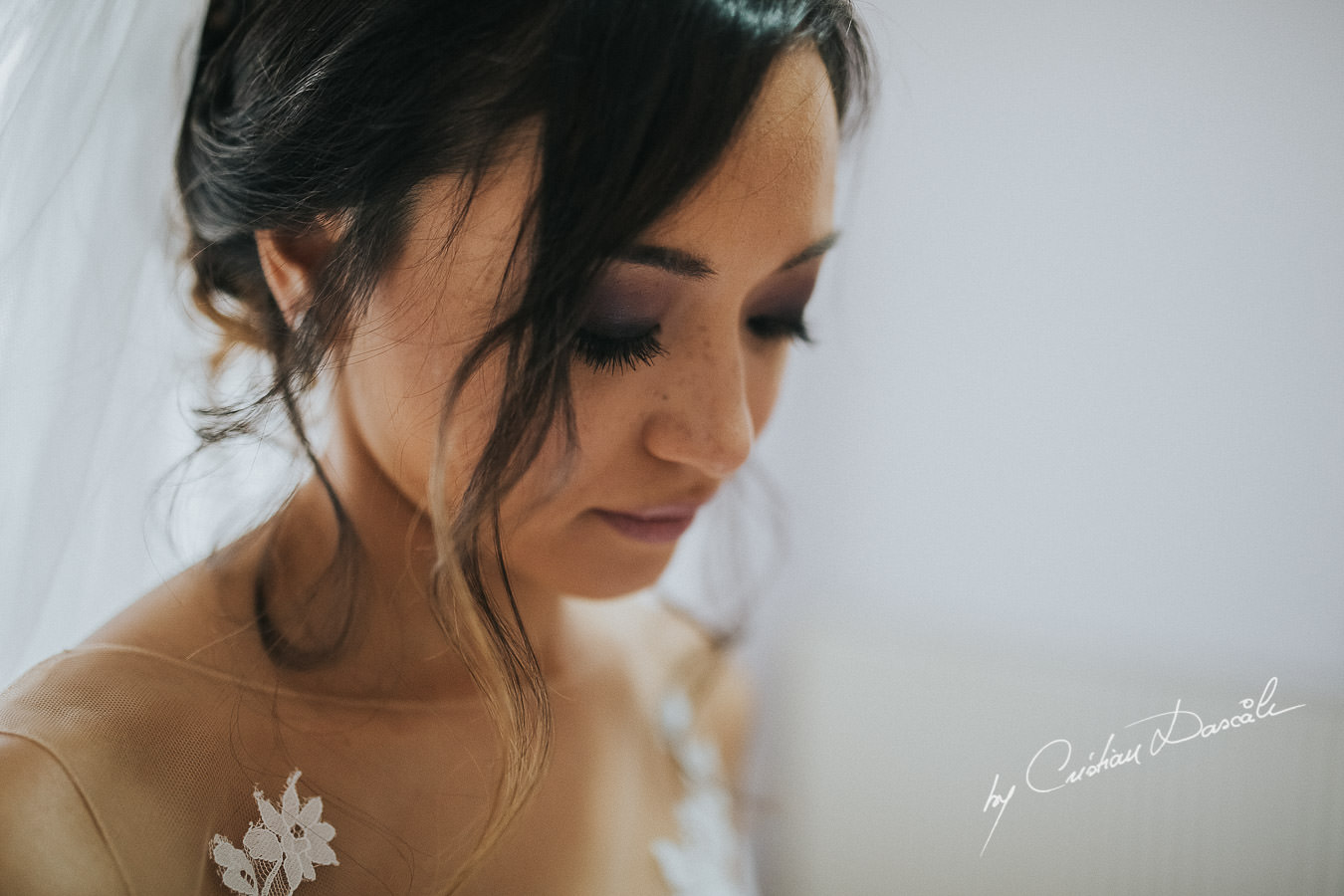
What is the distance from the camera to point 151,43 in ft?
2.01

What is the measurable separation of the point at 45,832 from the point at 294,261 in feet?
1.24

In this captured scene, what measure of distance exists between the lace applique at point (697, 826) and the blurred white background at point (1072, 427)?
0.19 meters

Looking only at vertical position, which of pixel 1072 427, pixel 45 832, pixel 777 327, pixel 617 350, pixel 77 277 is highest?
pixel 1072 427

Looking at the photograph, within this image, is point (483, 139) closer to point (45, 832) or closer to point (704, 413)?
point (704, 413)

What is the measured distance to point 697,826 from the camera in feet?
2.98

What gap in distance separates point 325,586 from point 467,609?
0.59ft

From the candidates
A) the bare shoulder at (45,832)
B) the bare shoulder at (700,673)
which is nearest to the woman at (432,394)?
the bare shoulder at (45,832)

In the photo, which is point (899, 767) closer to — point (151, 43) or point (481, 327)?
point (481, 327)

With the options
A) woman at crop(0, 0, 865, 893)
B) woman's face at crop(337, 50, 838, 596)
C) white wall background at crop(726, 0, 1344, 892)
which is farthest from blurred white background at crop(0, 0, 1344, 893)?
woman's face at crop(337, 50, 838, 596)

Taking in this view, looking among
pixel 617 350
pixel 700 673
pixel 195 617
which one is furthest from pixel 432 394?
pixel 700 673

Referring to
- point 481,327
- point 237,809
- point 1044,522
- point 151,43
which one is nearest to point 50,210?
point 151,43

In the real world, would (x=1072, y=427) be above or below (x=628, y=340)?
above

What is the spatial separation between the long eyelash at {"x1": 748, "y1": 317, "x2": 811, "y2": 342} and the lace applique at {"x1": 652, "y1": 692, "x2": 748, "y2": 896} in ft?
1.58

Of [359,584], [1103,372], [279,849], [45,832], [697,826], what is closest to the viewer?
[45,832]
